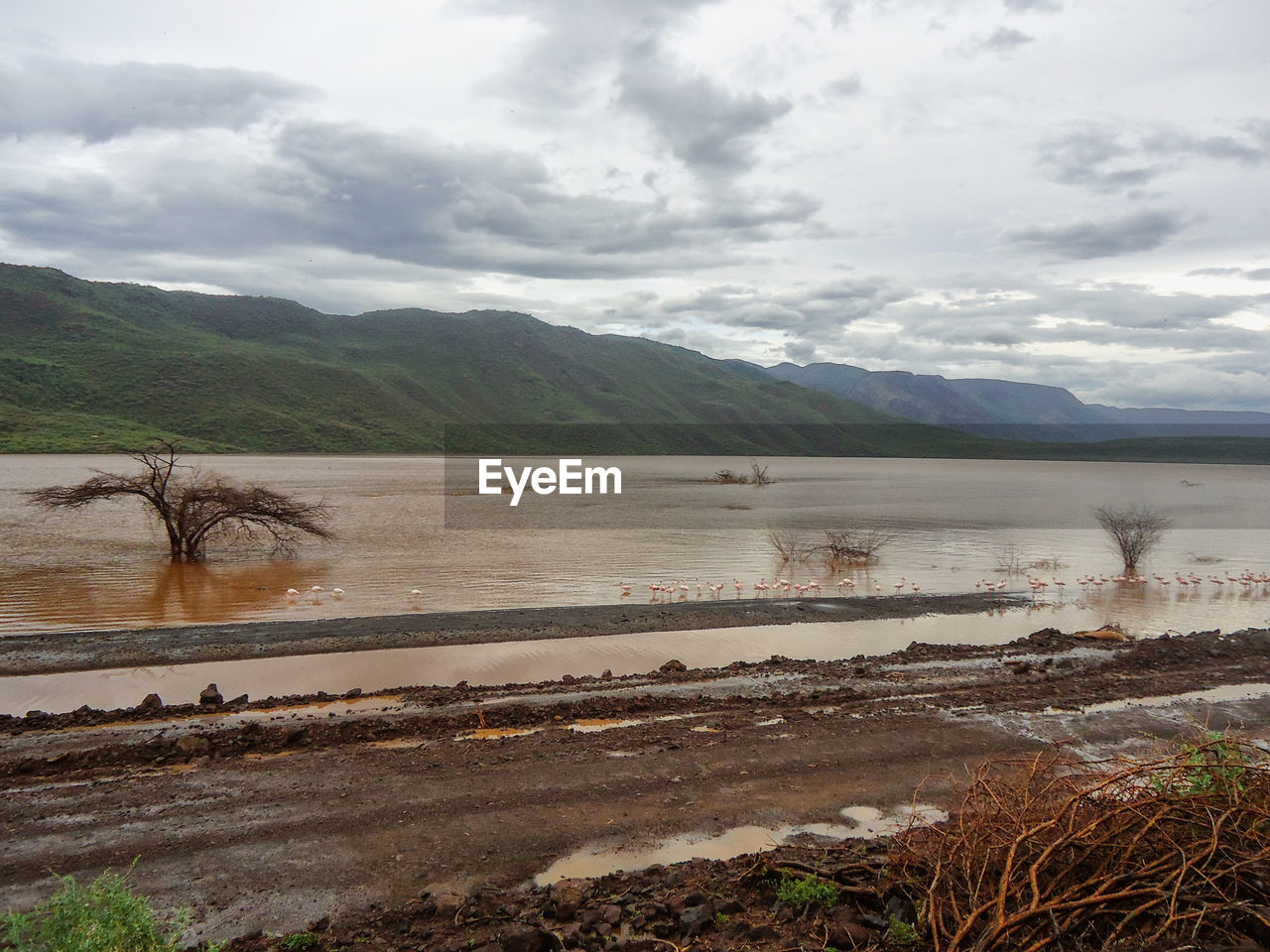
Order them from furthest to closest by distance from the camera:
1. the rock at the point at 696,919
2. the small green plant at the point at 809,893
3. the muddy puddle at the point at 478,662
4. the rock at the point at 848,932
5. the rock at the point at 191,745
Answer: the muddy puddle at the point at 478,662
the rock at the point at 191,745
the small green plant at the point at 809,893
the rock at the point at 696,919
the rock at the point at 848,932

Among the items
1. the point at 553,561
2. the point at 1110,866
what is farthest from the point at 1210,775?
the point at 553,561

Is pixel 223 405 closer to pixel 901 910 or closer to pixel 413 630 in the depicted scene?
pixel 413 630

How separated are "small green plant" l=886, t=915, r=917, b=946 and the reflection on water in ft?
45.7

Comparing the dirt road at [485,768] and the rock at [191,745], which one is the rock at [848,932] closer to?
the dirt road at [485,768]

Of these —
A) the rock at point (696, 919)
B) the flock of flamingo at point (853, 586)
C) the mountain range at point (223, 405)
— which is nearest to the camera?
the rock at point (696, 919)

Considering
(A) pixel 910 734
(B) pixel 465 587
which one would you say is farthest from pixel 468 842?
(B) pixel 465 587

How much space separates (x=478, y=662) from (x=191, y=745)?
5040 mm

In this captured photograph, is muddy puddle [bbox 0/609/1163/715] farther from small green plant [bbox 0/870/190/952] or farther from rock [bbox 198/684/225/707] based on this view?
small green plant [bbox 0/870/190/952]

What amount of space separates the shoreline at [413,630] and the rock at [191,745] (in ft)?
15.3

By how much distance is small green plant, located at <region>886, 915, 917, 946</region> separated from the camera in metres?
4.24

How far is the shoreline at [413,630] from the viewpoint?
40.3 ft

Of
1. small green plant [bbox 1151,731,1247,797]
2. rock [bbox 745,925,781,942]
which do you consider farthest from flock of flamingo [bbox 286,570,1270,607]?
small green plant [bbox 1151,731,1247,797]

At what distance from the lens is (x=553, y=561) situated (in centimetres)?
2456

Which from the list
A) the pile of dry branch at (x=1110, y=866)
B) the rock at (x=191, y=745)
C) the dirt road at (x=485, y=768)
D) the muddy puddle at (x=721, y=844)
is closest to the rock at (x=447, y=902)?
the dirt road at (x=485, y=768)
